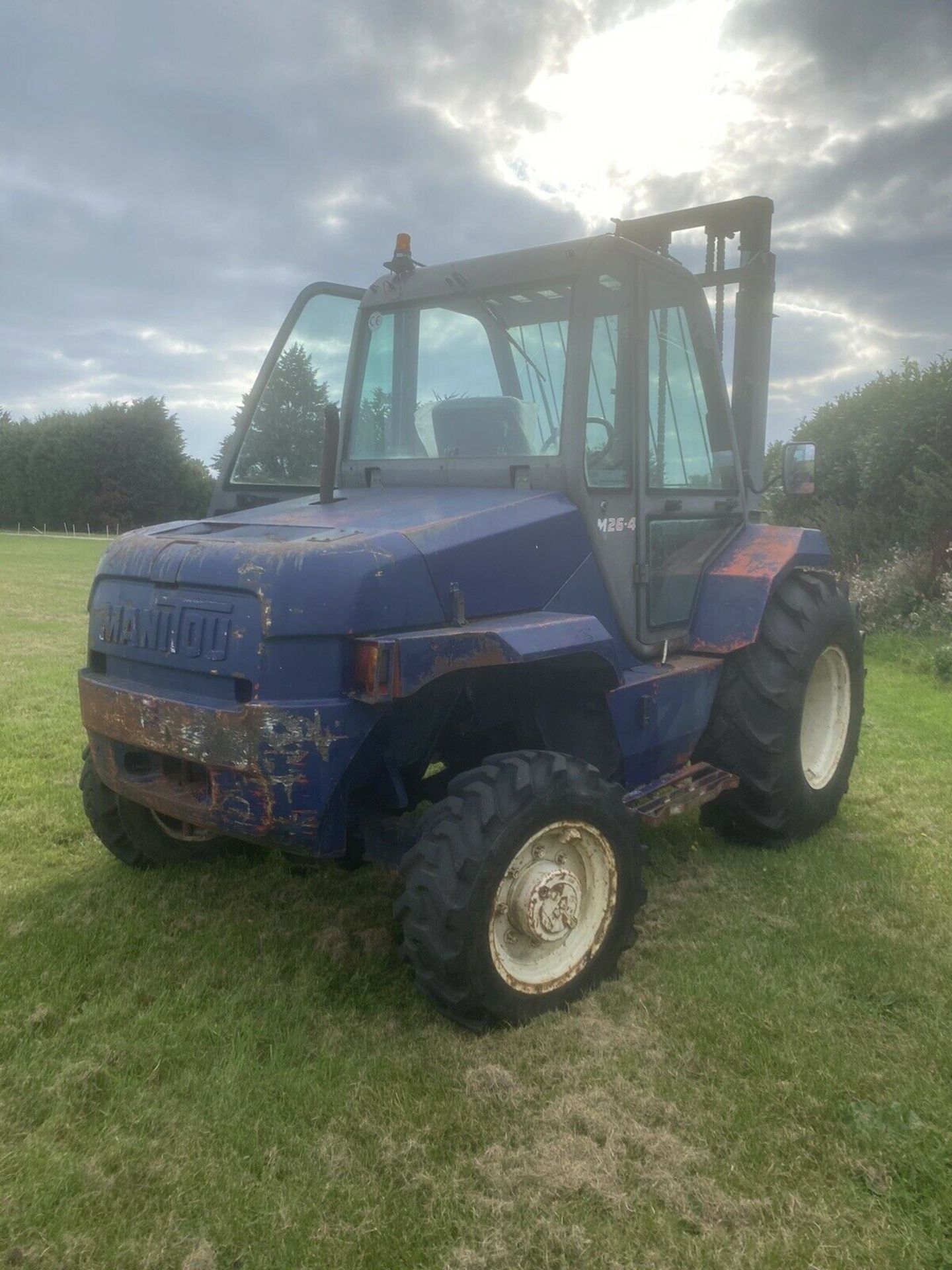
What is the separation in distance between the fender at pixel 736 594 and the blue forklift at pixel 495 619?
0.04ft

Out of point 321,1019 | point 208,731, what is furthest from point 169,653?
point 321,1019

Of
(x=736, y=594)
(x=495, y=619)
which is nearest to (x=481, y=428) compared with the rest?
(x=495, y=619)

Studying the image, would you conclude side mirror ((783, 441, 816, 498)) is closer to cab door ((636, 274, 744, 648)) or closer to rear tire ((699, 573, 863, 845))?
cab door ((636, 274, 744, 648))

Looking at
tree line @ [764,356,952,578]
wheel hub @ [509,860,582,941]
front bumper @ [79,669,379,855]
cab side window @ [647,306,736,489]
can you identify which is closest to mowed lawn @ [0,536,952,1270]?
wheel hub @ [509,860,582,941]

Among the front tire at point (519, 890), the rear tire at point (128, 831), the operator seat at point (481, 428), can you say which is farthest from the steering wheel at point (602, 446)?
the rear tire at point (128, 831)

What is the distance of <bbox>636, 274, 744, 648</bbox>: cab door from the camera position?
3992mm

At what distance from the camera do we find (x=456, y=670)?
3031 millimetres

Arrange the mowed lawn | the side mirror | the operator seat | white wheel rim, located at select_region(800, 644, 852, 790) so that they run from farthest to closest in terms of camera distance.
Result: white wheel rim, located at select_region(800, 644, 852, 790) < the side mirror < the operator seat < the mowed lawn

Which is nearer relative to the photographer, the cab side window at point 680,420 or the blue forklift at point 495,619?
the blue forklift at point 495,619

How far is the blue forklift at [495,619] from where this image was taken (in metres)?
2.89

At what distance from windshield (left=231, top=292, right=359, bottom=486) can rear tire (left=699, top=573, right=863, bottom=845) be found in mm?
2118

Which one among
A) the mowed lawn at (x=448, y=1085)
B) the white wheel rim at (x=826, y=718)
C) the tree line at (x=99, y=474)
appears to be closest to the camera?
the mowed lawn at (x=448, y=1085)

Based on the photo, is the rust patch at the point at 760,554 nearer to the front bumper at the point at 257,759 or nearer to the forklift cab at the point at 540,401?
the forklift cab at the point at 540,401

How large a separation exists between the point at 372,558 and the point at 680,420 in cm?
194
